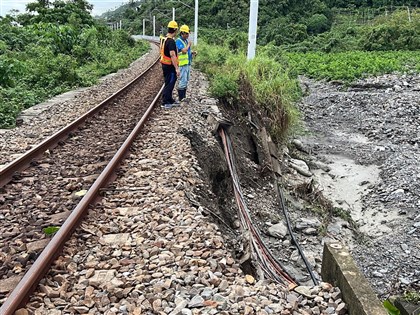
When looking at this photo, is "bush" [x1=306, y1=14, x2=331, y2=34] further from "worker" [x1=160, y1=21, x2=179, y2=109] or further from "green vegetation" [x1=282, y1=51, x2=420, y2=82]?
"worker" [x1=160, y1=21, x2=179, y2=109]

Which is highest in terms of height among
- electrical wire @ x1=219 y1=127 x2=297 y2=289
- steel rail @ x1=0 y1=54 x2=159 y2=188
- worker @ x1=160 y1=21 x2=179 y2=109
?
worker @ x1=160 y1=21 x2=179 y2=109

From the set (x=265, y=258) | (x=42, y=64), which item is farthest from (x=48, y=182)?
(x=42, y=64)

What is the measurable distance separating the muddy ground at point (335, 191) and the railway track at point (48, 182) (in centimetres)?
156

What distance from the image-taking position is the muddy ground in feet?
22.3

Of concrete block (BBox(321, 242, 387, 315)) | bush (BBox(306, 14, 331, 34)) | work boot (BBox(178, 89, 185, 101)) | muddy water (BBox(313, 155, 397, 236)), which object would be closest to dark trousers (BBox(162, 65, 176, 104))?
work boot (BBox(178, 89, 185, 101))

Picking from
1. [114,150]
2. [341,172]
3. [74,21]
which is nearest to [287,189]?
[341,172]

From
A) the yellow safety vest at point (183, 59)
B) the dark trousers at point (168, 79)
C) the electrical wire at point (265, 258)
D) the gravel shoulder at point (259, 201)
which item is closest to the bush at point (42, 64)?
the gravel shoulder at point (259, 201)

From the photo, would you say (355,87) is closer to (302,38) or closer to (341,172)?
(341,172)

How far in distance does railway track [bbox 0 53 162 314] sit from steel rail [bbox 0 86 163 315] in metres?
0.05

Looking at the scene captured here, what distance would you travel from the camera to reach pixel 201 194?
5480 mm

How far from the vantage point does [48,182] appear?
18.4 feet

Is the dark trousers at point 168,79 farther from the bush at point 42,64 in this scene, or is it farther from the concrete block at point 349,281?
the concrete block at point 349,281

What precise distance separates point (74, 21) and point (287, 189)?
2511 centimetres

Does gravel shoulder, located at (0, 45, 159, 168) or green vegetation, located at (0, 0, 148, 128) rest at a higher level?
green vegetation, located at (0, 0, 148, 128)
